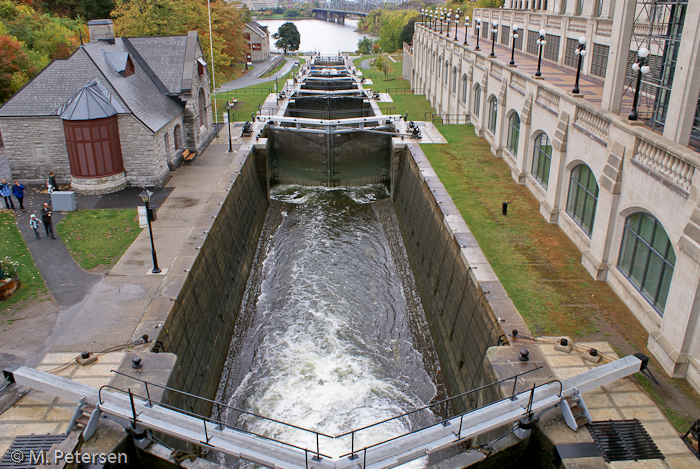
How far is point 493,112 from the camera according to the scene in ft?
112

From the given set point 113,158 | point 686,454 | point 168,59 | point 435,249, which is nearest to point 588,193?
point 435,249

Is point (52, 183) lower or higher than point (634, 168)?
lower

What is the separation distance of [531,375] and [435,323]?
26.9ft

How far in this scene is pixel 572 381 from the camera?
1207cm

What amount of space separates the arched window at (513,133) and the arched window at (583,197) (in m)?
7.88

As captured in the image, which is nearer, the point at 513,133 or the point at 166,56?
the point at 513,133

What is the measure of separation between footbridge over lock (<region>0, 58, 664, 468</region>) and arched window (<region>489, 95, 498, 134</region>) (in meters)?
4.95

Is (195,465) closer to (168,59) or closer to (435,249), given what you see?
(435,249)

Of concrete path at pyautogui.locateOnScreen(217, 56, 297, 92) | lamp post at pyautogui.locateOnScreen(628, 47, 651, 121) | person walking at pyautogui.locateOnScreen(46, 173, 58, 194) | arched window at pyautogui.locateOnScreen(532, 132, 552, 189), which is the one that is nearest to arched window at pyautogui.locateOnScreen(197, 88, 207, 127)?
person walking at pyautogui.locateOnScreen(46, 173, 58, 194)

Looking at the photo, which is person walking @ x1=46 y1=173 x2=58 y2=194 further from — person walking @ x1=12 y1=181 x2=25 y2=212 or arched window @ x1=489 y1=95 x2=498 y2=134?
arched window @ x1=489 y1=95 x2=498 y2=134

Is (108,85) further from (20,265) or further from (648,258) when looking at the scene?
(648,258)

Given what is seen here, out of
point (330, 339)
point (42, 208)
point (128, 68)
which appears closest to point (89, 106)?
point (128, 68)

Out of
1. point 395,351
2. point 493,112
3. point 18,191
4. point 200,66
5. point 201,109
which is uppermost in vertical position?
point 200,66

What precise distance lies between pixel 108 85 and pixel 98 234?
888cm
